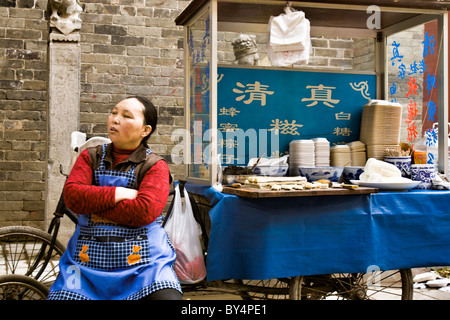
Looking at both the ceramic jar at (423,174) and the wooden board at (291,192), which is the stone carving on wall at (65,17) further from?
the ceramic jar at (423,174)

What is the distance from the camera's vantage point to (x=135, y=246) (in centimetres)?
233

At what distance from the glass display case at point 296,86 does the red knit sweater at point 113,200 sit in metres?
1.13

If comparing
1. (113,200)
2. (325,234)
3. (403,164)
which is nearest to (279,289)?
(325,234)

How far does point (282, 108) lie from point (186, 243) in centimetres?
160

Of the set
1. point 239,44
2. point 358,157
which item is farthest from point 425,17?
point 239,44

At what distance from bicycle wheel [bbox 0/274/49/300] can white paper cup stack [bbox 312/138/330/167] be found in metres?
2.28

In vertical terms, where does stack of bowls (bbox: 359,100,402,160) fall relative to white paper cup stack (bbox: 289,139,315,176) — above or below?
above

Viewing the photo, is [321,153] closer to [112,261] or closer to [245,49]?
[112,261]

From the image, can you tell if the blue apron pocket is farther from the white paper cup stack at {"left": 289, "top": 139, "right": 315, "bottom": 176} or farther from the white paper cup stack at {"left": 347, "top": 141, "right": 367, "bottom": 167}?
the white paper cup stack at {"left": 347, "top": 141, "right": 367, "bottom": 167}

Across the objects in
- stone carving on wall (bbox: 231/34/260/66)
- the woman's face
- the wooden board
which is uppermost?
stone carving on wall (bbox: 231/34/260/66)

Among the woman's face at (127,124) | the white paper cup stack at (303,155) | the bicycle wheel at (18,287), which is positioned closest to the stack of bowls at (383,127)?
the white paper cup stack at (303,155)

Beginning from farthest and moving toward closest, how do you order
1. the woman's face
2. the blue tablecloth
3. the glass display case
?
the glass display case
the blue tablecloth
the woman's face

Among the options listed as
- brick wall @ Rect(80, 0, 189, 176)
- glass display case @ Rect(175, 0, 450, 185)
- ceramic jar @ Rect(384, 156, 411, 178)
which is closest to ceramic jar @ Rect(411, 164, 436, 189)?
ceramic jar @ Rect(384, 156, 411, 178)

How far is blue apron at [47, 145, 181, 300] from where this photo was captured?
88.4 inches
